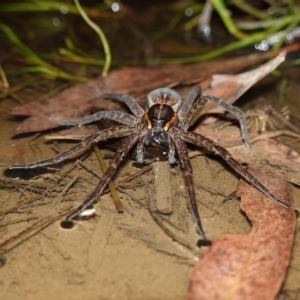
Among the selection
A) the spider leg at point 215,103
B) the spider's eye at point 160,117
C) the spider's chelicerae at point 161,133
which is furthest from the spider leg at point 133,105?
the spider leg at point 215,103

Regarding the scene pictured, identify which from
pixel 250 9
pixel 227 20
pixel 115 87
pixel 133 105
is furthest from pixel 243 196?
pixel 250 9

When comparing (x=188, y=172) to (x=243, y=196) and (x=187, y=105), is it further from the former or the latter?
(x=187, y=105)

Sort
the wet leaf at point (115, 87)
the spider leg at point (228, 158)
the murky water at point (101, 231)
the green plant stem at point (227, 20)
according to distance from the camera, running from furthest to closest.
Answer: the green plant stem at point (227, 20) < the wet leaf at point (115, 87) < the spider leg at point (228, 158) < the murky water at point (101, 231)

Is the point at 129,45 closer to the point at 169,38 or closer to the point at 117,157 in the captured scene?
the point at 169,38

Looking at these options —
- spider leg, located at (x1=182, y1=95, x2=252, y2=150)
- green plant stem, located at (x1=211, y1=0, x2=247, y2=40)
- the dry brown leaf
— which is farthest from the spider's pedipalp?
green plant stem, located at (x1=211, y1=0, x2=247, y2=40)

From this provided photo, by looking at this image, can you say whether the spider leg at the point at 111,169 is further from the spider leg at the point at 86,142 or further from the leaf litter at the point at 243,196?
the leaf litter at the point at 243,196

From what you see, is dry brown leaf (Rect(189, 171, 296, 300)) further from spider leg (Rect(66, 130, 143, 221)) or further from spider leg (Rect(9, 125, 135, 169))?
spider leg (Rect(9, 125, 135, 169))

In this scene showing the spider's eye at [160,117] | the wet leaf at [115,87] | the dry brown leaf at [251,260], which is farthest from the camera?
the wet leaf at [115,87]
